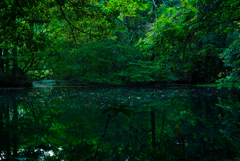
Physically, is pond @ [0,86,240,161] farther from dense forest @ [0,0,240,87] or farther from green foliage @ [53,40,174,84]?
green foliage @ [53,40,174,84]

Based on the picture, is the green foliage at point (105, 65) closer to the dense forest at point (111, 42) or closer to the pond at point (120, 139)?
the dense forest at point (111, 42)

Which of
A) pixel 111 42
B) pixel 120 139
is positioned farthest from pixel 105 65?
pixel 120 139

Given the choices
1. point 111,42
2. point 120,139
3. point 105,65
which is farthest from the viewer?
point 105,65

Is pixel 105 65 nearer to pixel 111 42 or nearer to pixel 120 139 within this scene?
pixel 111 42

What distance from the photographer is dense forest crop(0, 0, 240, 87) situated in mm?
4465

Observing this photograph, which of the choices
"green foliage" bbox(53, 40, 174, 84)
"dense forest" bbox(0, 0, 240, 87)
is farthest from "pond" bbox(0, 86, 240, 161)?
"green foliage" bbox(53, 40, 174, 84)

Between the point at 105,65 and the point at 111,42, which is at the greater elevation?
the point at 111,42

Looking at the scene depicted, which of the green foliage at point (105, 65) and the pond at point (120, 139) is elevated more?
the green foliage at point (105, 65)

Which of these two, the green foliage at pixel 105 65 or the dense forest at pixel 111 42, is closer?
the dense forest at pixel 111 42

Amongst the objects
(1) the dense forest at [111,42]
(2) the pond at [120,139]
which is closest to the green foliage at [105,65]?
(1) the dense forest at [111,42]

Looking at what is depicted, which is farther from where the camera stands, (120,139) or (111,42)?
(111,42)

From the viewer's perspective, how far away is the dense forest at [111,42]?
446cm

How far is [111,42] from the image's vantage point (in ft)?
52.1

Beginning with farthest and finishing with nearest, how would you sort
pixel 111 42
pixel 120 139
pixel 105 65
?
pixel 105 65 < pixel 111 42 < pixel 120 139
